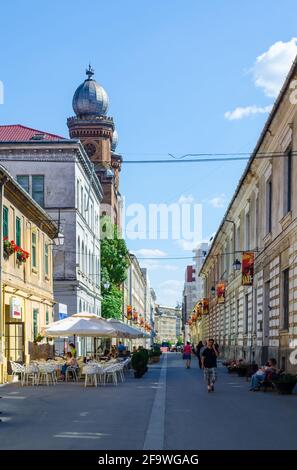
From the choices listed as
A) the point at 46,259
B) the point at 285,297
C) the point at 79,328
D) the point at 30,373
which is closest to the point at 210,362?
the point at 285,297

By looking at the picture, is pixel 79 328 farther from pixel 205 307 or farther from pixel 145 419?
pixel 205 307

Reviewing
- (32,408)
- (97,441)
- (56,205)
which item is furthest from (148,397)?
(56,205)

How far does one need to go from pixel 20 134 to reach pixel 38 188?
546 cm

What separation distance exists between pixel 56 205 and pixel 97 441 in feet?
121

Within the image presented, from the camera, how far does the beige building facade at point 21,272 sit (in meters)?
26.2

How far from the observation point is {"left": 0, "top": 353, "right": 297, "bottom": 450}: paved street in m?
11.0

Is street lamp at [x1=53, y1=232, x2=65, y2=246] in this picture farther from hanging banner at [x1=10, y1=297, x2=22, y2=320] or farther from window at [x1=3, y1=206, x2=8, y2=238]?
window at [x1=3, y1=206, x2=8, y2=238]

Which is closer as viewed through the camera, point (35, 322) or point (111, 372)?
point (111, 372)

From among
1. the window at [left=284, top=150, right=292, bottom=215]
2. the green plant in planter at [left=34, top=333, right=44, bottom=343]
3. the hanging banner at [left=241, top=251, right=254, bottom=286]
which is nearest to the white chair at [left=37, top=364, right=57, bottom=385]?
the green plant in planter at [left=34, top=333, right=44, bottom=343]

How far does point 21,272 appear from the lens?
29.6m

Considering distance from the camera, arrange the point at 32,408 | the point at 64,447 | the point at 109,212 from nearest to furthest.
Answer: the point at 64,447 < the point at 32,408 < the point at 109,212

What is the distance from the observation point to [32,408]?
1664 centimetres

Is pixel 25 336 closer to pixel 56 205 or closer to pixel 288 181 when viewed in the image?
pixel 288 181

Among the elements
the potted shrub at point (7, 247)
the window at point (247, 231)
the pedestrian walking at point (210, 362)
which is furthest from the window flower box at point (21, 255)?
the window at point (247, 231)
